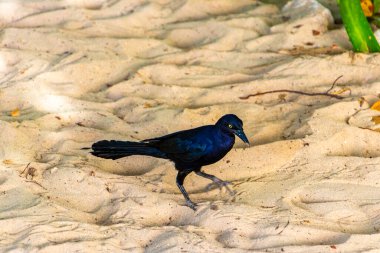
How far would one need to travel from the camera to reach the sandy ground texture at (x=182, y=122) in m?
4.16

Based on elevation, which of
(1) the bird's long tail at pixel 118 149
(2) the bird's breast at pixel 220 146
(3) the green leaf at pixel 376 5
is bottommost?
(1) the bird's long tail at pixel 118 149

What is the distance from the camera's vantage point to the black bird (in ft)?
14.7

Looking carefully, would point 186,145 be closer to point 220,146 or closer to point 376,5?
point 220,146

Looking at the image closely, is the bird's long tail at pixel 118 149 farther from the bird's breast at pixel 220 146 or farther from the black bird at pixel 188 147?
the bird's breast at pixel 220 146

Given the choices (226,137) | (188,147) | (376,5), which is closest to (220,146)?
(226,137)

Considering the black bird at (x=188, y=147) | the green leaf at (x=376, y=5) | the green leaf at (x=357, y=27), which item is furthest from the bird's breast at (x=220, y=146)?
the green leaf at (x=376, y=5)

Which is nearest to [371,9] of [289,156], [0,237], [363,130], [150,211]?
[363,130]

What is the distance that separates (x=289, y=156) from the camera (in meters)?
4.82

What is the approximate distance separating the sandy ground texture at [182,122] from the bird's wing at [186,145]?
0.23 meters

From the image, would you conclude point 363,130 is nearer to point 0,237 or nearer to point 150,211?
point 150,211

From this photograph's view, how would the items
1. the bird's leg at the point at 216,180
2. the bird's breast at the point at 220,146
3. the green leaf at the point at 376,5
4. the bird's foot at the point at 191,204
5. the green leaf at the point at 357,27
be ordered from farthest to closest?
the green leaf at the point at 376,5 < the green leaf at the point at 357,27 < the bird's leg at the point at 216,180 < the bird's breast at the point at 220,146 < the bird's foot at the point at 191,204

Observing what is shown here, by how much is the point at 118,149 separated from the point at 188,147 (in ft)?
1.32

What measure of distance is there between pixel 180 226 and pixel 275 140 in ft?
3.48

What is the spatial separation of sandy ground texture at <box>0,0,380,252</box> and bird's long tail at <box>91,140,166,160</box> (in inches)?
6.5
